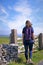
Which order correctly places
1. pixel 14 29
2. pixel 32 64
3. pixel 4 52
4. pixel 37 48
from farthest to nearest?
pixel 37 48 → pixel 14 29 → pixel 4 52 → pixel 32 64

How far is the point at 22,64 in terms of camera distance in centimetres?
992

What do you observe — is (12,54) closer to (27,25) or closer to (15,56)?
(15,56)

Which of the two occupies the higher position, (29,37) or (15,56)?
(29,37)

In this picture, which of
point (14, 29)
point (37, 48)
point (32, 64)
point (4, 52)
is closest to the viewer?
point (32, 64)

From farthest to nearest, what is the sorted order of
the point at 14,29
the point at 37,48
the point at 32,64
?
the point at 37,48
the point at 14,29
the point at 32,64

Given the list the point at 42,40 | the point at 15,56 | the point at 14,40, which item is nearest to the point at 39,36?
the point at 42,40

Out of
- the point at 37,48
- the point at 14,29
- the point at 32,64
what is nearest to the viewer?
the point at 32,64

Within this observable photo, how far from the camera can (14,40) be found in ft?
45.9

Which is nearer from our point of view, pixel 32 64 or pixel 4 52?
pixel 32 64

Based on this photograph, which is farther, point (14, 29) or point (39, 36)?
point (39, 36)

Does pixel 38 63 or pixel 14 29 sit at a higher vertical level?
pixel 14 29

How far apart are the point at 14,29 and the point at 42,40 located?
304cm

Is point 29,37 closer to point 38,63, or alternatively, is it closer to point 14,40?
point 38,63

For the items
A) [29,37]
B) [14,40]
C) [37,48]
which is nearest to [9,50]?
[29,37]
